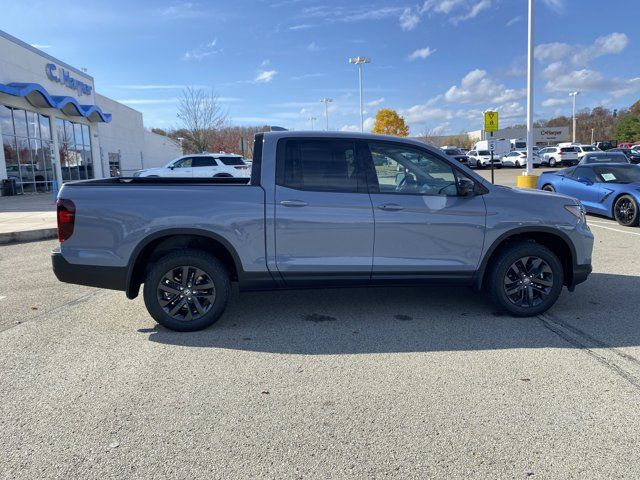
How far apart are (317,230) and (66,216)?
2.29m

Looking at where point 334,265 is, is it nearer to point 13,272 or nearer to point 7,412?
point 7,412

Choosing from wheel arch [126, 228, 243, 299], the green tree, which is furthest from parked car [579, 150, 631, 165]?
the green tree

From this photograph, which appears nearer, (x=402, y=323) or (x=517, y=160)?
(x=402, y=323)

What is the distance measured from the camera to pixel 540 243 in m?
5.10

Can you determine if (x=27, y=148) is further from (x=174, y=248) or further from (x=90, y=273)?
(x=174, y=248)

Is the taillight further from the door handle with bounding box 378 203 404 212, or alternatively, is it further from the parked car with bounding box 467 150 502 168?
the parked car with bounding box 467 150 502 168

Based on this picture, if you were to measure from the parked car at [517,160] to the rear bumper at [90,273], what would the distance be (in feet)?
144

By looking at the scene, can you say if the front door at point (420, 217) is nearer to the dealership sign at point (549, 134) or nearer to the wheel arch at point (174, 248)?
the wheel arch at point (174, 248)

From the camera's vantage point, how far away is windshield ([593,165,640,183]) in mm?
11297

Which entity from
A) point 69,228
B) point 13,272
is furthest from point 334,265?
point 13,272

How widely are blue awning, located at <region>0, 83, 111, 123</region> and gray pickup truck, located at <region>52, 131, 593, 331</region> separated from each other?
19637 mm

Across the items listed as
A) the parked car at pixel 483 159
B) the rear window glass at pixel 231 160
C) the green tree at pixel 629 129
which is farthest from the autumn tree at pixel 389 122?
the rear window glass at pixel 231 160

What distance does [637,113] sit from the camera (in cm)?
8931

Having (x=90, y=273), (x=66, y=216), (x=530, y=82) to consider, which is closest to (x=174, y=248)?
(x=90, y=273)
